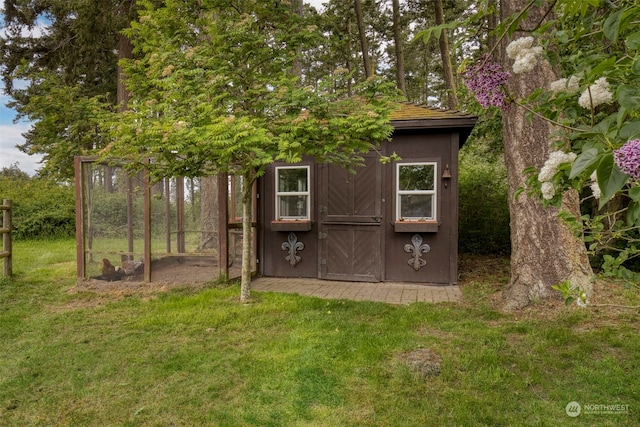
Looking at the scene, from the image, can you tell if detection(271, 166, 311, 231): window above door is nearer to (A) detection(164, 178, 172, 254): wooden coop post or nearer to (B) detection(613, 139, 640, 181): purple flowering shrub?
(A) detection(164, 178, 172, 254): wooden coop post

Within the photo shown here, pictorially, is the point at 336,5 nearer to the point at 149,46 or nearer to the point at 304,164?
the point at 304,164

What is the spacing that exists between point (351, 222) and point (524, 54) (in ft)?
15.4

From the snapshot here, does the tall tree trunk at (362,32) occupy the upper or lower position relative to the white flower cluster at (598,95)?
upper

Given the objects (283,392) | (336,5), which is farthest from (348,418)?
(336,5)

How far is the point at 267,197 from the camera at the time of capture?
6246 mm

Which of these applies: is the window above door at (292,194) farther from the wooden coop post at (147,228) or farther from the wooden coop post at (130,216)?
the wooden coop post at (130,216)

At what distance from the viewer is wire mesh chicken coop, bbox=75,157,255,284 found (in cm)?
533

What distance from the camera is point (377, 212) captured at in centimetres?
580

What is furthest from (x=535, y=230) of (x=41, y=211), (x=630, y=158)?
(x=41, y=211)

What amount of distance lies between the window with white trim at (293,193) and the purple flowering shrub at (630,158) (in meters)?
5.45

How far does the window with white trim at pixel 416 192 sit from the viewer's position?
566 centimetres

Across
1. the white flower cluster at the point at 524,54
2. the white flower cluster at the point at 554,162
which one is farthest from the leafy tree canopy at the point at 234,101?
the white flower cluster at the point at 554,162

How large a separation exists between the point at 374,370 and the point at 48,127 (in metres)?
6.03

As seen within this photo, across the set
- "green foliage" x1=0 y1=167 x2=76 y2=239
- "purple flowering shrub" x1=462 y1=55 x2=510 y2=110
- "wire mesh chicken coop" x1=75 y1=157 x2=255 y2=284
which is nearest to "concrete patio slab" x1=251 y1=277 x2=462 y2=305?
"wire mesh chicken coop" x1=75 y1=157 x2=255 y2=284
